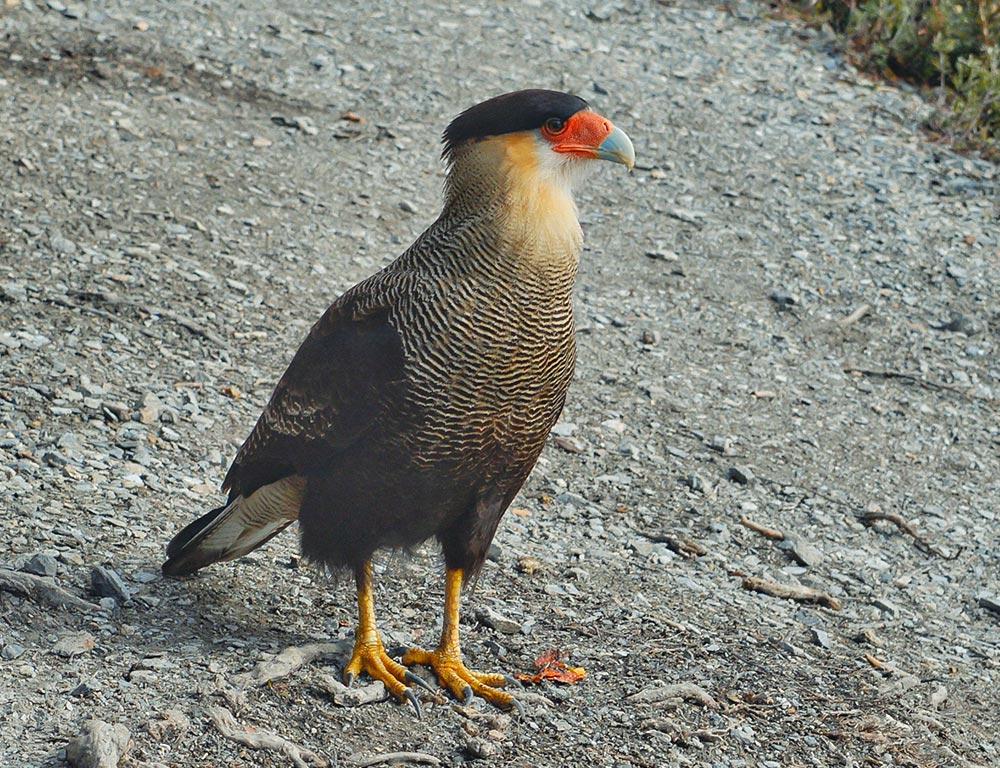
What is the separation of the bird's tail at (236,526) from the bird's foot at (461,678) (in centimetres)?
65

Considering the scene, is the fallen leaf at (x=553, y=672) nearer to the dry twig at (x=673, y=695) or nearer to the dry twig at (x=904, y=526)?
the dry twig at (x=673, y=695)

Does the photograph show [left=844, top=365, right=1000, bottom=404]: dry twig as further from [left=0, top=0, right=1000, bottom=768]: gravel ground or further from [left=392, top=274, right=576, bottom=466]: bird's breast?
[left=392, top=274, right=576, bottom=466]: bird's breast


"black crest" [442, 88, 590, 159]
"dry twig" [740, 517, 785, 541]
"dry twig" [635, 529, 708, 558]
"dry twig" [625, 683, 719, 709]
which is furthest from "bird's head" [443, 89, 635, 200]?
"dry twig" [740, 517, 785, 541]

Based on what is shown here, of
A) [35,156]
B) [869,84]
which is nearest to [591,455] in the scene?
[35,156]

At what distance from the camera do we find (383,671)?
4164 millimetres

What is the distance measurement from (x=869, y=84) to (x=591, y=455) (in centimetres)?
588

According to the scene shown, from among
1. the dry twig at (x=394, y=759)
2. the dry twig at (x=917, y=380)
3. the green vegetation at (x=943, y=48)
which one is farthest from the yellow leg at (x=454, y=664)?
the green vegetation at (x=943, y=48)

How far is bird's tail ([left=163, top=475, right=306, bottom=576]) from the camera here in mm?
4398

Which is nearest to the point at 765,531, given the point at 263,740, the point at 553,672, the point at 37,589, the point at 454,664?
the point at 553,672

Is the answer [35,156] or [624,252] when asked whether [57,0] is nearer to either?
[35,156]

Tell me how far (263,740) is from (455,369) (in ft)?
3.91

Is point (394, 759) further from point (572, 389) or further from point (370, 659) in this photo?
point (572, 389)

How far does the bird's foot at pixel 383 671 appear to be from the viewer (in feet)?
13.6

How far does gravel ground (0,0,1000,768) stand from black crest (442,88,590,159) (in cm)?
154
